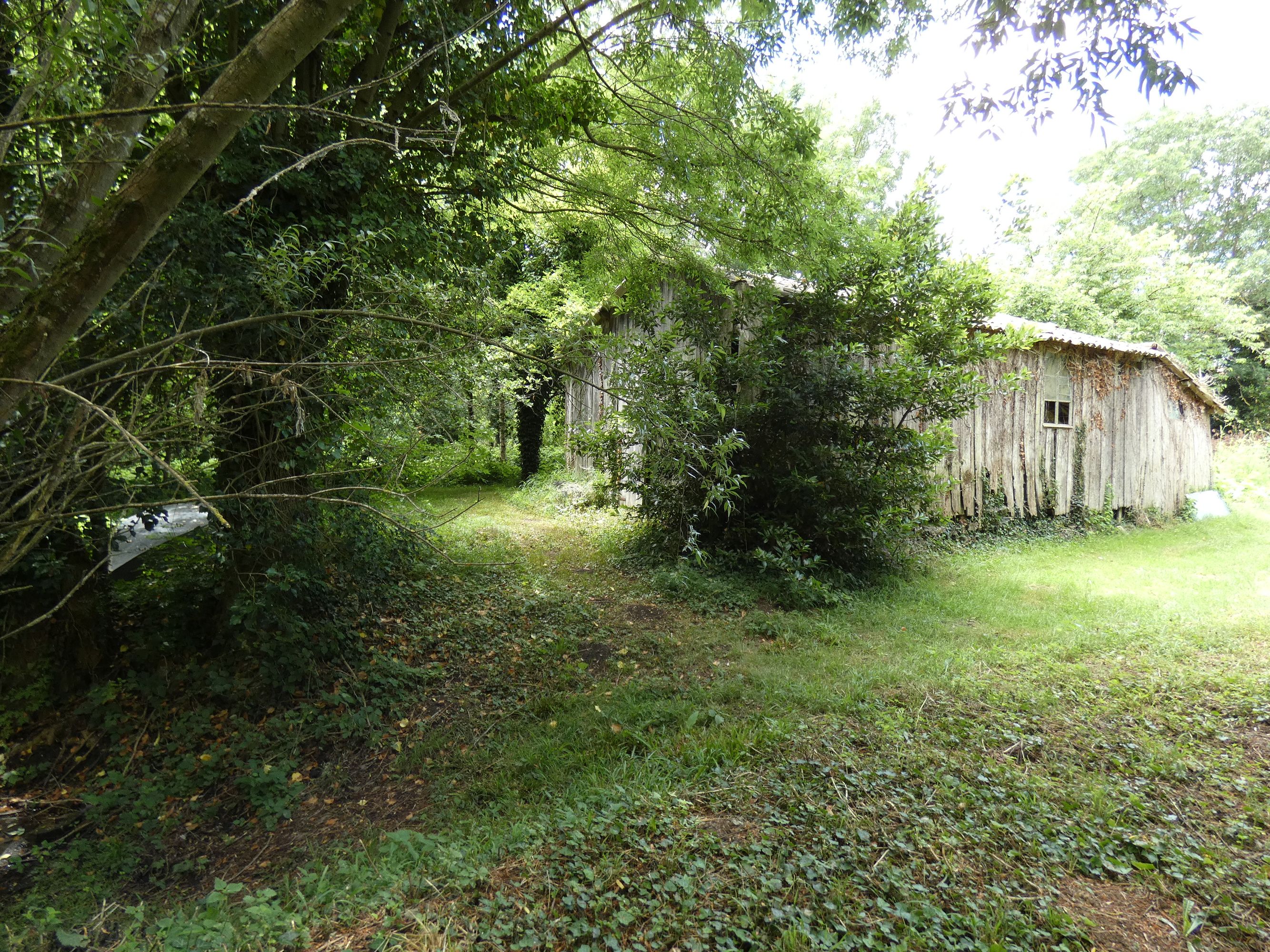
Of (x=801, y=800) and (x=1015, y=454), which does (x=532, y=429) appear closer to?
(x=1015, y=454)

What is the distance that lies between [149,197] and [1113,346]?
13386 mm

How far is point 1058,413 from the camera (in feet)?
36.1

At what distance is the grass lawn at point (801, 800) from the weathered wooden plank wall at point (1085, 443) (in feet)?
13.5

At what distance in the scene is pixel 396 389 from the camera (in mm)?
3879

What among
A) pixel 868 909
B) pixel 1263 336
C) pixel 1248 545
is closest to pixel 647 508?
pixel 868 909

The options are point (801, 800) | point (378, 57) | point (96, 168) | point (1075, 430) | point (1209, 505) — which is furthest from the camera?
point (1209, 505)

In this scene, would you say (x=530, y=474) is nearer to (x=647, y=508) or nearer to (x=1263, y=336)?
(x=647, y=508)

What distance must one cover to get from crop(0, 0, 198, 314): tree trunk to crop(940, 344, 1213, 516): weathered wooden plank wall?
31.5 ft

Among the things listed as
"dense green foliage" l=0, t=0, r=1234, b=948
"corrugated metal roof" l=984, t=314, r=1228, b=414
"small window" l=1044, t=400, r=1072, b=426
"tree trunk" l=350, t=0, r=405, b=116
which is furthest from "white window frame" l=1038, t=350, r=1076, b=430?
"tree trunk" l=350, t=0, r=405, b=116

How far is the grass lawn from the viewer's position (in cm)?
237

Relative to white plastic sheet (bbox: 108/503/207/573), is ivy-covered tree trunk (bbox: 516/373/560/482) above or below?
above

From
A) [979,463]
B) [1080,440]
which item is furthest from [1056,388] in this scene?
[979,463]

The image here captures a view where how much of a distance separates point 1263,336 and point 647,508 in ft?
80.7

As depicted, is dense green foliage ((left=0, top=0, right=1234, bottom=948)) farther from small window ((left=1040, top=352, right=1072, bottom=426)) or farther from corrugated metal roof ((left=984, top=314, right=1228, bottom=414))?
small window ((left=1040, top=352, right=1072, bottom=426))
